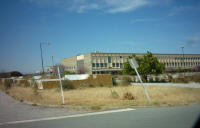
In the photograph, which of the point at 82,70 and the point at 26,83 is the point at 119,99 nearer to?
the point at 26,83

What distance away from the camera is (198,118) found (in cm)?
695

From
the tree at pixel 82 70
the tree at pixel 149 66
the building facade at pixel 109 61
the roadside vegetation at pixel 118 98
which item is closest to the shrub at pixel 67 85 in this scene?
the roadside vegetation at pixel 118 98

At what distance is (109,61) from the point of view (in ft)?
302

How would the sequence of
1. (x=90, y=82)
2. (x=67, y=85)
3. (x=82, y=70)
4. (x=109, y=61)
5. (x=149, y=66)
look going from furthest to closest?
1. (x=109, y=61)
2. (x=82, y=70)
3. (x=149, y=66)
4. (x=90, y=82)
5. (x=67, y=85)

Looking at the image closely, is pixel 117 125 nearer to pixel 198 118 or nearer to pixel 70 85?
pixel 198 118

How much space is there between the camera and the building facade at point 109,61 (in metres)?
88.7

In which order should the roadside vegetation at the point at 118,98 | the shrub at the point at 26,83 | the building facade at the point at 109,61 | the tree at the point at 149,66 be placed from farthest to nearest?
the building facade at the point at 109,61
the tree at the point at 149,66
the shrub at the point at 26,83
the roadside vegetation at the point at 118,98

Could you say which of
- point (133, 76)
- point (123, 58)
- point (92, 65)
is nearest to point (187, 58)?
point (123, 58)

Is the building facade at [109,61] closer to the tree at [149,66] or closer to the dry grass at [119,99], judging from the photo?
the tree at [149,66]

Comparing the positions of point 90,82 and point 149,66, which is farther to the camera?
point 149,66

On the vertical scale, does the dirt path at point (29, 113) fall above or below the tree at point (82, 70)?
below

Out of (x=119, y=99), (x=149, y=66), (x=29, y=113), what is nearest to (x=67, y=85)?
(x=119, y=99)

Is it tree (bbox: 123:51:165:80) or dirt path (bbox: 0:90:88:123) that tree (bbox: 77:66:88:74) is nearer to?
tree (bbox: 123:51:165:80)

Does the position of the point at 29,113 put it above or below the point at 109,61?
below
